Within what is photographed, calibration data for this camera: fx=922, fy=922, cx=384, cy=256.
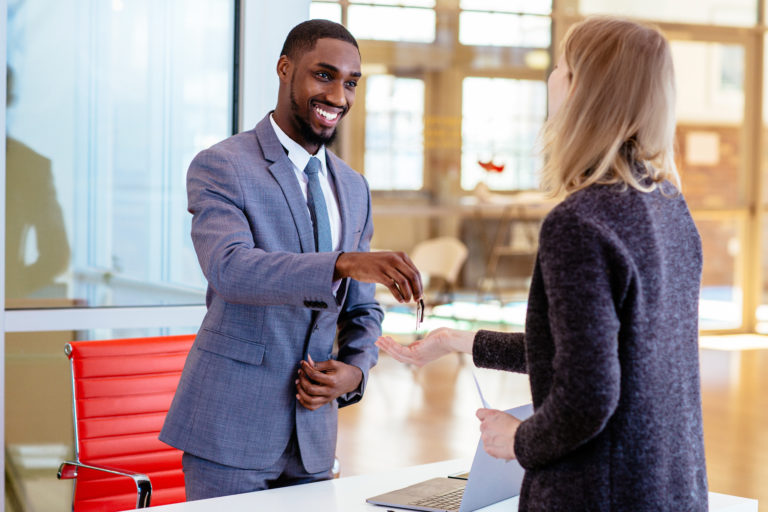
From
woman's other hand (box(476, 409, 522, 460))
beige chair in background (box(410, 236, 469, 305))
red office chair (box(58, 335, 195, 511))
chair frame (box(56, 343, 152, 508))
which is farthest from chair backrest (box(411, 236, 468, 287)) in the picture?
woman's other hand (box(476, 409, 522, 460))

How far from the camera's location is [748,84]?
11.0 meters

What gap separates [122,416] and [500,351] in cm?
132

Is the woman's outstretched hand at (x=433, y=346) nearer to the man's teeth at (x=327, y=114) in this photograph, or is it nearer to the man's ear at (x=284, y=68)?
the man's teeth at (x=327, y=114)

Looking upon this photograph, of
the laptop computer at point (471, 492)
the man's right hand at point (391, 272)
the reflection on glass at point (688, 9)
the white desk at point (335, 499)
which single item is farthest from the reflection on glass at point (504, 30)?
the man's right hand at point (391, 272)

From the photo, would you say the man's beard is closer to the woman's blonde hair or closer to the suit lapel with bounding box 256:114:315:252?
the suit lapel with bounding box 256:114:315:252

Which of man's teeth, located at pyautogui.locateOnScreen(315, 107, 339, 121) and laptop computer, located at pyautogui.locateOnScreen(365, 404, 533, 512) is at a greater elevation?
man's teeth, located at pyautogui.locateOnScreen(315, 107, 339, 121)

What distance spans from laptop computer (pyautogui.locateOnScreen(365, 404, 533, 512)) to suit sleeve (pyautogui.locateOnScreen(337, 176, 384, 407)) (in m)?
0.26

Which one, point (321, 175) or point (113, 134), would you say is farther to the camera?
point (113, 134)

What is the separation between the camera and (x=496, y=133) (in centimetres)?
1032

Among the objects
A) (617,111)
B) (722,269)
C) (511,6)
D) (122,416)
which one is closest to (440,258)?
(511,6)

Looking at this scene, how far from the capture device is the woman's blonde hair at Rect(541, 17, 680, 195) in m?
1.27

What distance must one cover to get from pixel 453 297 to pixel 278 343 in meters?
8.15

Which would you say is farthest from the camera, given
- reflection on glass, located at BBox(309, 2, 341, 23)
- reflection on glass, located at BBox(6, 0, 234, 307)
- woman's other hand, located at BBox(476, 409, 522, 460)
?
reflection on glass, located at BBox(309, 2, 341, 23)

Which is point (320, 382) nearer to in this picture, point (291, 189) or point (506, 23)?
point (291, 189)
